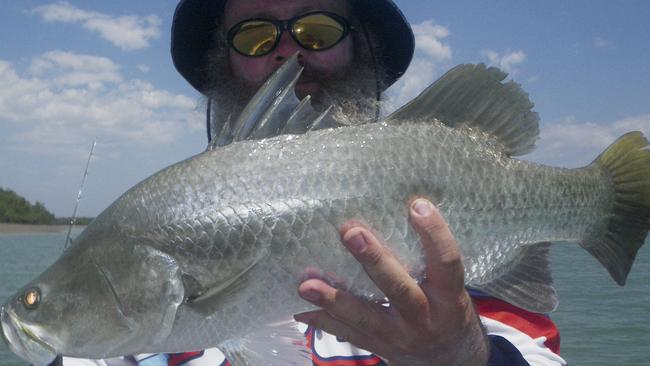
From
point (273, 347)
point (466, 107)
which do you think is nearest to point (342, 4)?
point (466, 107)

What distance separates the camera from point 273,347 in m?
2.00

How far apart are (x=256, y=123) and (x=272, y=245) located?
1.46ft

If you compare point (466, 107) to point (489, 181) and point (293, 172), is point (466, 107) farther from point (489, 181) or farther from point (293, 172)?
point (293, 172)

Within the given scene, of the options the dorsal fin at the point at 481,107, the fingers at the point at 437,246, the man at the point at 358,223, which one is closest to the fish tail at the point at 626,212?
the dorsal fin at the point at 481,107

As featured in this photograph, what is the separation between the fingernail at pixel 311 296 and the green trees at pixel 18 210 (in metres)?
65.3

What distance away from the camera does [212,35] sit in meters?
4.18

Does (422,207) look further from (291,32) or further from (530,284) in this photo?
(291,32)

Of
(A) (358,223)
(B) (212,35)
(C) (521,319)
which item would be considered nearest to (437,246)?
(A) (358,223)

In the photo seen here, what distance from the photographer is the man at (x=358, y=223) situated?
6.11ft

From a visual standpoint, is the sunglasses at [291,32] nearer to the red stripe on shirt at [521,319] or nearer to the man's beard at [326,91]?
the man's beard at [326,91]

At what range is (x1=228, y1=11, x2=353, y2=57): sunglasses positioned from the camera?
133 inches

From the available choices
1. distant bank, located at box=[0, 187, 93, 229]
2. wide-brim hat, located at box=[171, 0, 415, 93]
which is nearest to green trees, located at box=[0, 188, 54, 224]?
distant bank, located at box=[0, 187, 93, 229]

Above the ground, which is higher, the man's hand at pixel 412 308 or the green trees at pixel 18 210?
the green trees at pixel 18 210

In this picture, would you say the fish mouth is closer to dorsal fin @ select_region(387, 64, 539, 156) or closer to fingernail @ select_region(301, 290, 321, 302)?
fingernail @ select_region(301, 290, 321, 302)
